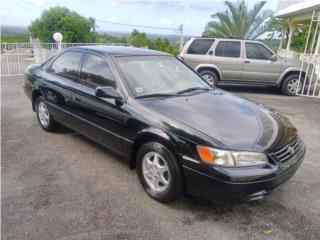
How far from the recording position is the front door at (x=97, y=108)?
343 centimetres

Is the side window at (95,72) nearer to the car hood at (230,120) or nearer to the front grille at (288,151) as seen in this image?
the car hood at (230,120)

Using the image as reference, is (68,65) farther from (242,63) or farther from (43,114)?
(242,63)

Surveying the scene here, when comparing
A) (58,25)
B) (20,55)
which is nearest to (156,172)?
(20,55)

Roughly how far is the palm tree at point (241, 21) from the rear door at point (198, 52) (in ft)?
21.3

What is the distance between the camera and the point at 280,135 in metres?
2.96

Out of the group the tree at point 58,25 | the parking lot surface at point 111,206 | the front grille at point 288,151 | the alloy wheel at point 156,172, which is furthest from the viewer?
the tree at point 58,25

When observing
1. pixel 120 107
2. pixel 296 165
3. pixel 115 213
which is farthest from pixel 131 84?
pixel 296 165

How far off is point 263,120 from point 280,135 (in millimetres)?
275

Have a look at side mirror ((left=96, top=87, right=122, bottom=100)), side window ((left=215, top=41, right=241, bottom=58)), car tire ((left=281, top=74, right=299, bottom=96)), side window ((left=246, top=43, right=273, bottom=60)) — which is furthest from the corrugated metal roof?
side mirror ((left=96, top=87, right=122, bottom=100))

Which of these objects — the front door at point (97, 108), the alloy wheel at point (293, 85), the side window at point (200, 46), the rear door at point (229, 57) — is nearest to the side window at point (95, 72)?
the front door at point (97, 108)

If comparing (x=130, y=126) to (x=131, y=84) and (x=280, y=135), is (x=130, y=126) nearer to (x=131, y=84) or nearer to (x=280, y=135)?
(x=131, y=84)

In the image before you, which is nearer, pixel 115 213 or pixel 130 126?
pixel 115 213

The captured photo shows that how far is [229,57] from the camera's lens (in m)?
8.82

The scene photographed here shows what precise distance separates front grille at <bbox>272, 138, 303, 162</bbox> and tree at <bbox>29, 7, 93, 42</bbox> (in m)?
22.0
